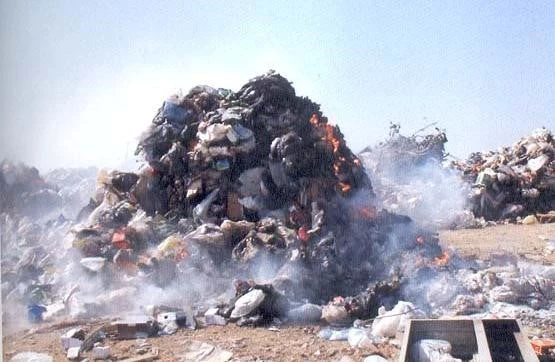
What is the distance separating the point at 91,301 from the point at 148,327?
0.79 m

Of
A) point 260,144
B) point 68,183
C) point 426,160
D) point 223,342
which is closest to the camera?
point 223,342

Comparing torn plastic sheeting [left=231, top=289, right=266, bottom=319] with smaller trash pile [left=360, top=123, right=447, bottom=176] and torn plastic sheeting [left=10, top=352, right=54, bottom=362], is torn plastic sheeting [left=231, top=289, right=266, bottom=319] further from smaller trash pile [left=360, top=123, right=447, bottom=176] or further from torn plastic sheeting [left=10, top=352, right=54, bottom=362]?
smaller trash pile [left=360, top=123, right=447, bottom=176]

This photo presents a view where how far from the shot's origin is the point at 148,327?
3.52 metres

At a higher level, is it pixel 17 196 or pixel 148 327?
pixel 17 196

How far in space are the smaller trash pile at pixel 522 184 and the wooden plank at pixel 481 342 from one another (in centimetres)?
452

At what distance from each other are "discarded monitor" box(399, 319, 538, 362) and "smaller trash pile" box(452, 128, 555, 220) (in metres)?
4.41

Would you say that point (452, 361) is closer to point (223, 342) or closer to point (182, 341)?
point (223, 342)

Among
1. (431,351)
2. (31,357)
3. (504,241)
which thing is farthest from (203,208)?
(504,241)

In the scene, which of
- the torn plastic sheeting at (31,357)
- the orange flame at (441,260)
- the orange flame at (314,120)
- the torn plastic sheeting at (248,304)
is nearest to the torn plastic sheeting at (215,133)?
the orange flame at (314,120)

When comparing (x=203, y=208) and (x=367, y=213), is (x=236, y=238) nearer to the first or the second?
(x=203, y=208)

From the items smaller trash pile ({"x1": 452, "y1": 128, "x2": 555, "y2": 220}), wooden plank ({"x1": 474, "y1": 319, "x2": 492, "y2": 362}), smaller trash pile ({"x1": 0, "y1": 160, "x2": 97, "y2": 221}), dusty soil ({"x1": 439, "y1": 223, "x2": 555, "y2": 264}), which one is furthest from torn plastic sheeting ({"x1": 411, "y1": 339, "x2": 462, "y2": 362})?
smaller trash pile ({"x1": 452, "y1": 128, "x2": 555, "y2": 220})

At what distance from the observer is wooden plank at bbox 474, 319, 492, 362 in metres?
2.48

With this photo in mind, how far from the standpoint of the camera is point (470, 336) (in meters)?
2.79

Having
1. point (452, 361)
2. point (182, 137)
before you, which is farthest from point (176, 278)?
point (452, 361)
